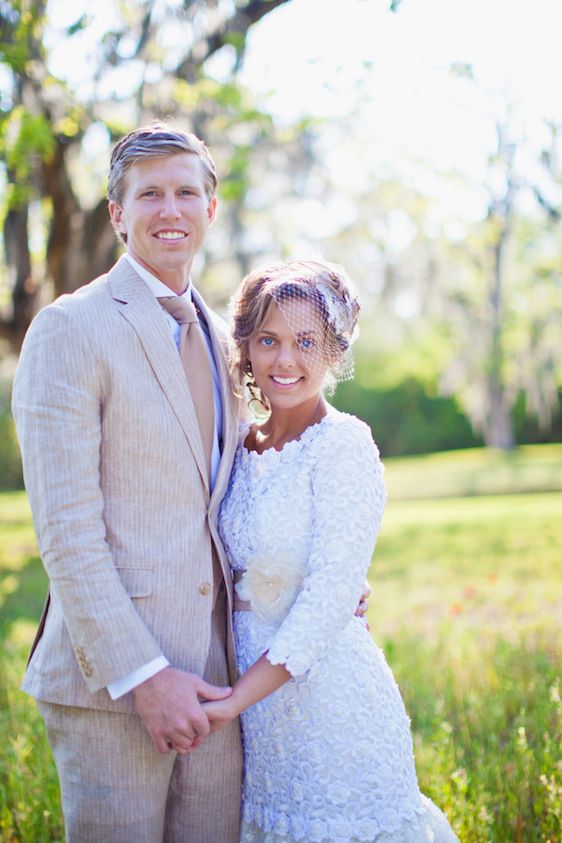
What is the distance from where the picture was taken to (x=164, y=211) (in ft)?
8.28

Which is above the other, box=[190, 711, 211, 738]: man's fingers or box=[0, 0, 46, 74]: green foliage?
box=[0, 0, 46, 74]: green foliage

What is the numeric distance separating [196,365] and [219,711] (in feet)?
3.32

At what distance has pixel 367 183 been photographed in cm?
1221

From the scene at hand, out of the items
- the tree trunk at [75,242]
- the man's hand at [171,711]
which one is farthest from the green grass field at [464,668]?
the tree trunk at [75,242]

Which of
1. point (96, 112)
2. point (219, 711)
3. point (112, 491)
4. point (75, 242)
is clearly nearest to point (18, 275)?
point (75, 242)

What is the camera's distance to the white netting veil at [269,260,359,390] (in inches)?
104

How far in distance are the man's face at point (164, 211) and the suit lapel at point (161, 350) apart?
145mm

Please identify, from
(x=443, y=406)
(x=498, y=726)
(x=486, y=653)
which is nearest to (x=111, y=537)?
(x=498, y=726)

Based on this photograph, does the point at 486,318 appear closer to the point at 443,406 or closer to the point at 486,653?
the point at 443,406

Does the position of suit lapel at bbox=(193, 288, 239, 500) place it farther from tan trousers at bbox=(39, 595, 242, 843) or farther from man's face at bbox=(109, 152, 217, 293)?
tan trousers at bbox=(39, 595, 242, 843)

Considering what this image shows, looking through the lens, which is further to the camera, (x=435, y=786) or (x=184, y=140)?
(x=435, y=786)

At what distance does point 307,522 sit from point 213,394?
0.50 meters

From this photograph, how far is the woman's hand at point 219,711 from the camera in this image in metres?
2.24

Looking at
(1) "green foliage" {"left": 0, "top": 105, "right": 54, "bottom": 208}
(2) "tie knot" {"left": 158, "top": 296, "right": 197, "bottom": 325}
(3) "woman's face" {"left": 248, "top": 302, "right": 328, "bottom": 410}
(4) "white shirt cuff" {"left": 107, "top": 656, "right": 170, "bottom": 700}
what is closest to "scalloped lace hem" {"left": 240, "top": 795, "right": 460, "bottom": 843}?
(4) "white shirt cuff" {"left": 107, "top": 656, "right": 170, "bottom": 700}
